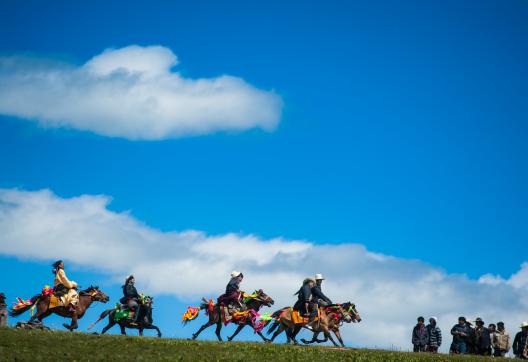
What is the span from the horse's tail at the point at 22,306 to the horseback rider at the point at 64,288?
89cm

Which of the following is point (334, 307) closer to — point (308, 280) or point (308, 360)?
point (308, 280)

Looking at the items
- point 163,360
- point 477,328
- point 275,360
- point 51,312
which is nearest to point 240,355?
point 275,360

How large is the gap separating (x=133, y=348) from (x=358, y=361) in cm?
818

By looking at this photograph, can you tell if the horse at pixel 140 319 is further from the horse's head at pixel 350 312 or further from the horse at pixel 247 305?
the horse's head at pixel 350 312

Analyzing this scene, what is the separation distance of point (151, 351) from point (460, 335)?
649 inches

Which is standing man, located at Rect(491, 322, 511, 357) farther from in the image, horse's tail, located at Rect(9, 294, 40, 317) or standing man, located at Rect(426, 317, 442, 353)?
horse's tail, located at Rect(9, 294, 40, 317)

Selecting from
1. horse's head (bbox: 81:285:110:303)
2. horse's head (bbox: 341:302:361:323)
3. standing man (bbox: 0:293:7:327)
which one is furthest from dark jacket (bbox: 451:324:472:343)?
standing man (bbox: 0:293:7:327)

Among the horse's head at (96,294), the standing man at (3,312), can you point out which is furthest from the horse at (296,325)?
the standing man at (3,312)

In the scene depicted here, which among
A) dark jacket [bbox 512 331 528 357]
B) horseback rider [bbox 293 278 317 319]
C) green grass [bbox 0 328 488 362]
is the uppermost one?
horseback rider [bbox 293 278 317 319]

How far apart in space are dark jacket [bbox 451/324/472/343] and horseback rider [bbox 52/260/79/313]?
58.4ft

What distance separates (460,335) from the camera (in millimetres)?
36312

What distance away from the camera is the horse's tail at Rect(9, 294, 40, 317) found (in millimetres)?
32250

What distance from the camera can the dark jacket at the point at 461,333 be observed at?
3631 cm

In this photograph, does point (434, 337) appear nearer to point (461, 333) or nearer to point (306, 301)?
point (461, 333)
